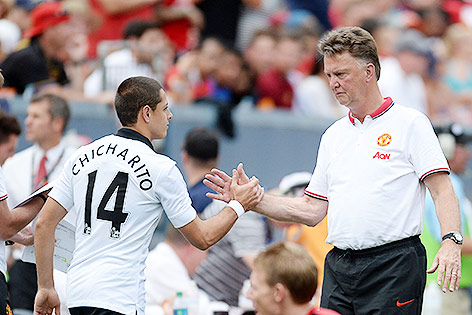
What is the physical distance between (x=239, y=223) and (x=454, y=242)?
3177 millimetres

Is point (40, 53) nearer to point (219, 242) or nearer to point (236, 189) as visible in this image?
point (219, 242)

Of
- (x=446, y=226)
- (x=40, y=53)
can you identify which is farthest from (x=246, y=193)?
(x=40, y=53)

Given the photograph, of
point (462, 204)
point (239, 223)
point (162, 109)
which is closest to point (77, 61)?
point (239, 223)

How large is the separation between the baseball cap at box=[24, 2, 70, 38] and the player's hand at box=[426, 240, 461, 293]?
5.51 m

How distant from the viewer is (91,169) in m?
4.73

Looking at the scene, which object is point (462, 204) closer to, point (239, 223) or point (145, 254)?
Answer: point (239, 223)

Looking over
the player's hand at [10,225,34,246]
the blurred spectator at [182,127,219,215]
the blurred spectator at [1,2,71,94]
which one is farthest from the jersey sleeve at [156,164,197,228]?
the blurred spectator at [1,2,71,94]

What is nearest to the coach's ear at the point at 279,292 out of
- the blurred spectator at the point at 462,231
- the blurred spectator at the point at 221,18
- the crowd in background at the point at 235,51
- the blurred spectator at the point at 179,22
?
the crowd in background at the point at 235,51

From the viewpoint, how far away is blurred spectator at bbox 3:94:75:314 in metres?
6.71

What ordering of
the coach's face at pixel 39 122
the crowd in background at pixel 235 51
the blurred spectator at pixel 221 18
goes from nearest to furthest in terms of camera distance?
the coach's face at pixel 39 122 → the crowd in background at pixel 235 51 → the blurred spectator at pixel 221 18

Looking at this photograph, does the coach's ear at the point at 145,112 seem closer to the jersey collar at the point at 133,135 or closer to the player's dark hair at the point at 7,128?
the jersey collar at the point at 133,135

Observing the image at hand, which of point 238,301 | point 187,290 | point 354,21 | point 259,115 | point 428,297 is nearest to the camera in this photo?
point 187,290

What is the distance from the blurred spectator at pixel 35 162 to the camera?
6.71 meters

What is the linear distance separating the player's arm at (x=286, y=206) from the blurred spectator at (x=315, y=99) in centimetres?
614
